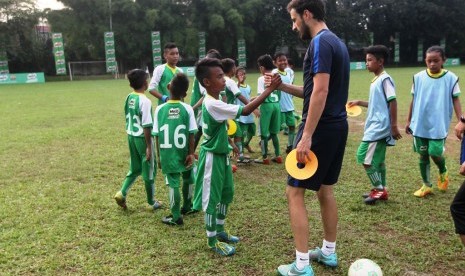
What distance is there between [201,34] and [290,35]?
32.3ft

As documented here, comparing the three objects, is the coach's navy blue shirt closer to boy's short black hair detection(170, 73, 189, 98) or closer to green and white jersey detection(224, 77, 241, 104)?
boy's short black hair detection(170, 73, 189, 98)

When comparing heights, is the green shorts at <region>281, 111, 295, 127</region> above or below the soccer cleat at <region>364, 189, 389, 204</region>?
above

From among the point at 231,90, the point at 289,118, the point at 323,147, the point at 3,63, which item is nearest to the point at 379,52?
the point at 231,90

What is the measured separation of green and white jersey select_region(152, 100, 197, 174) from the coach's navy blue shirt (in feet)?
4.77

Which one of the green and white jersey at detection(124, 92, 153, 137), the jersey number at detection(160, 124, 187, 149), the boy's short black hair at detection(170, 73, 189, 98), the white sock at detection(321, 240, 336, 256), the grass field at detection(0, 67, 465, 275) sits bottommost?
the grass field at detection(0, 67, 465, 275)

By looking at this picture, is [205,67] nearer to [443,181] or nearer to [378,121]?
[378,121]

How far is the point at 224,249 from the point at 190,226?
30.6 inches

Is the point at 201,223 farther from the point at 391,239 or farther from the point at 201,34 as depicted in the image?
the point at 201,34

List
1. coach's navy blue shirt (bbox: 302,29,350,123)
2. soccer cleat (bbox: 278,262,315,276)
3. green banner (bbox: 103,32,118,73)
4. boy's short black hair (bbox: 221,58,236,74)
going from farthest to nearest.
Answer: green banner (bbox: 103,32,118,73), boy's short black hair (bbox: 221,58,236,74), soccer cleat (bbox: 278,262,315,276), coach's navy blue shirt (bbox: 302,29,350,123)

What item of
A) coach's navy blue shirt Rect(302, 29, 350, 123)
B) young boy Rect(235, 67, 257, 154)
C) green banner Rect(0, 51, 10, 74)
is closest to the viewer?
coach's navy blue shirt Rect(302, 29, 350, 123)

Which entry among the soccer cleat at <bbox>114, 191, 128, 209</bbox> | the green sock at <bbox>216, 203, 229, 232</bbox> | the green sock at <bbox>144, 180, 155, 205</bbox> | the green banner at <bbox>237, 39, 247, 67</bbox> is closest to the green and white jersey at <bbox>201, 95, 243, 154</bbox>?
the green sock at <bbox>216, 203, 229, 232</bbox>

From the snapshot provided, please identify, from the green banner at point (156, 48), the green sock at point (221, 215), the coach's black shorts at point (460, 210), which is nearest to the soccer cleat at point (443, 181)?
the coach's black shorts at point (460, 210)

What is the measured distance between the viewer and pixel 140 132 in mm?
4637

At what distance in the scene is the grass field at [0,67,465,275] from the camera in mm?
3500
